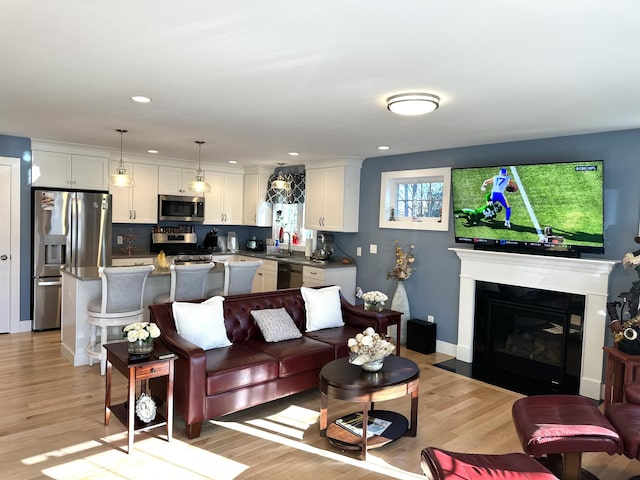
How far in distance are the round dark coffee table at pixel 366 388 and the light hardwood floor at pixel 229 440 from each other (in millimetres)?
83

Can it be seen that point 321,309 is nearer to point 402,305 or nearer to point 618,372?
point 402,305

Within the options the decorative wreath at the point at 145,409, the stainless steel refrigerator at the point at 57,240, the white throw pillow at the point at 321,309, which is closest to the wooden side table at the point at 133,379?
the decorative wreath at the point at 145,409

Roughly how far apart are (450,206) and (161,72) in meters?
3.71

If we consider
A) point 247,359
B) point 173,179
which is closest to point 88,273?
point 247,359

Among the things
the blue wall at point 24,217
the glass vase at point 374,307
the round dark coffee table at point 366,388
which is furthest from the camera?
the blue wall at point 24,217

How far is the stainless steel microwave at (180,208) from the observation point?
717cm

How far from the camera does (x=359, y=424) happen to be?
11.1 ft

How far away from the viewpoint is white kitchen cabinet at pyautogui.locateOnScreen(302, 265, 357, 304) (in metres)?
6.27

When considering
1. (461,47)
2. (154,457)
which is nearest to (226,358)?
(154,457)

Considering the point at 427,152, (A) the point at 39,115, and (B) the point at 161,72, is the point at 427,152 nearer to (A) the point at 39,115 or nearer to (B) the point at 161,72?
(B) the point at 161,72

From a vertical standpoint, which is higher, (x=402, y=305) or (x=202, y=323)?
(x=202, y=323)

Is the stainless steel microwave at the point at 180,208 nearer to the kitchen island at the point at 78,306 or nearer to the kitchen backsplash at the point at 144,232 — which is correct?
the kitchen backsplash at the point at 144,232

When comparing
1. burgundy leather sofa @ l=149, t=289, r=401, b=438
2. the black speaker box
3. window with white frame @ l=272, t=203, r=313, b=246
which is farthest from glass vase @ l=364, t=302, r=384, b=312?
window with white frame @ l=272, t=203, r=313, b=246

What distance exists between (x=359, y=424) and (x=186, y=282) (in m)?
2.46
